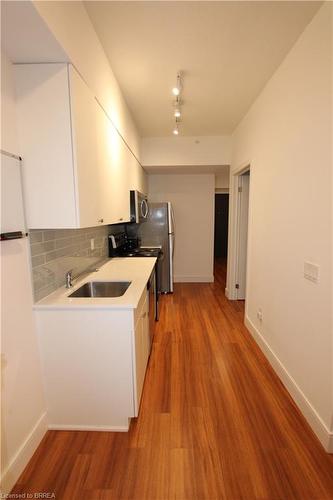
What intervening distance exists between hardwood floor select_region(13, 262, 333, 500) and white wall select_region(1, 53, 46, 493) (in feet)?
0.47

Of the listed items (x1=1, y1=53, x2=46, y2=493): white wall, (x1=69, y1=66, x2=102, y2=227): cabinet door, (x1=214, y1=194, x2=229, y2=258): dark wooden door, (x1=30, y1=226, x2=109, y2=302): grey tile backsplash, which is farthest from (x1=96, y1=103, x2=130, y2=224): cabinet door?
(x1=214, y1=194, x2=229, y2=258): dark wooden door

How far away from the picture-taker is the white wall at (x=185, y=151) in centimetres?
387

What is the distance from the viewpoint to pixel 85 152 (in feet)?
4.80

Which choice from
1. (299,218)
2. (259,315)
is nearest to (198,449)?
(259,315)

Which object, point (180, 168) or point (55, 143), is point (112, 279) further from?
point (180, 168)

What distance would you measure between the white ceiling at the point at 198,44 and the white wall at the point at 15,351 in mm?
945

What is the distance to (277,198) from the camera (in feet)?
6.89

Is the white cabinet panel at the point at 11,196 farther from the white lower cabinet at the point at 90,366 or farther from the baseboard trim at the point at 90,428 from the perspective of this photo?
the baseboard trim at the point at 90,428

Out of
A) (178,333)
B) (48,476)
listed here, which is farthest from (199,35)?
(48,476)

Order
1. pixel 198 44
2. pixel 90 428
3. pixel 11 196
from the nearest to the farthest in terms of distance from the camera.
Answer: pixel 11 196 → pixel 90 428 → pixel 198 44

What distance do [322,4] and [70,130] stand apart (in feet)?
5.77

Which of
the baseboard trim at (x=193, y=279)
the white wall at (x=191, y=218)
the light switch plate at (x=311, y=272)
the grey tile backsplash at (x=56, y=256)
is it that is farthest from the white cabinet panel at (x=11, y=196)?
the baseboard trim at (x=193, y=279)

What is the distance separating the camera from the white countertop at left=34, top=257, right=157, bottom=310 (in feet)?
4.75

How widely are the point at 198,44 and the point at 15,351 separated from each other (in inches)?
97.7
